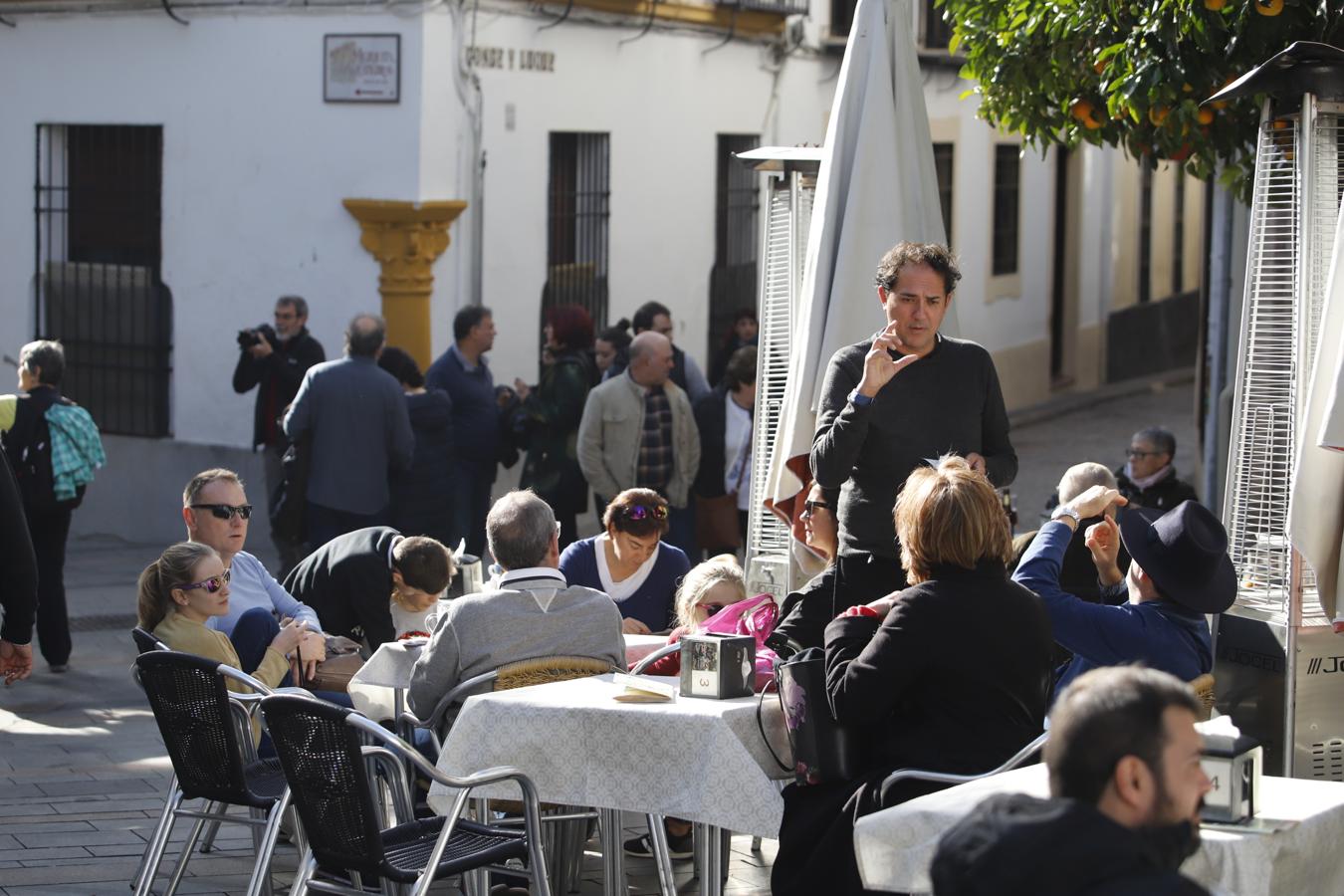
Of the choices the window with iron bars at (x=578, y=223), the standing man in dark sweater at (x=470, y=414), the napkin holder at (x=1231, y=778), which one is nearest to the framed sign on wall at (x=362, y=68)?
the window with iron bars at (x=578, y=223)

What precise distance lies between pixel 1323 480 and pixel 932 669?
1.63 metres

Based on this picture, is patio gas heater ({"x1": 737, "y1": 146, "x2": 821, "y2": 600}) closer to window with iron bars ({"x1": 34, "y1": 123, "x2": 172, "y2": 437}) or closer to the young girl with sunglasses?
the young girl with sunglasses

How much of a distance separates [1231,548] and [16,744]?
16.7 ft

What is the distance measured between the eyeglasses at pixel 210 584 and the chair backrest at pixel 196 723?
0.42m

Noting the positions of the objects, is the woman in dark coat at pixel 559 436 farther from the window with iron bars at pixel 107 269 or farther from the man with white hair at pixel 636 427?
the window with iron bars at pixel 107 269

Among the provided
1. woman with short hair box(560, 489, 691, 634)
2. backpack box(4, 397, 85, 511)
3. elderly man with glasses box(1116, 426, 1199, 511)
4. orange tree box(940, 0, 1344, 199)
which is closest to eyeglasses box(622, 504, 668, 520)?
woman with short hair box(560, 489, 691, 634)

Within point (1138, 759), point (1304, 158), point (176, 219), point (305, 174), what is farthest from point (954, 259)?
point (176, 219)

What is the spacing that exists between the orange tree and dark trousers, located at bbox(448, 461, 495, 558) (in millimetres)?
4033

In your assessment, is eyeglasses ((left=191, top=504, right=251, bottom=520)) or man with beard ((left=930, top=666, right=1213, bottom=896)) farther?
eyeglasses ((left=191, top=504, right=251, bottom=520))

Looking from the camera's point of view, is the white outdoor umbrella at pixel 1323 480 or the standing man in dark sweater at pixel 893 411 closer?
the white outdoor umbrella at pixel 1323 480

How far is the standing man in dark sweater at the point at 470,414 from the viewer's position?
1156 cm

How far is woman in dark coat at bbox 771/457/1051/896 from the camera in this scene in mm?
4863

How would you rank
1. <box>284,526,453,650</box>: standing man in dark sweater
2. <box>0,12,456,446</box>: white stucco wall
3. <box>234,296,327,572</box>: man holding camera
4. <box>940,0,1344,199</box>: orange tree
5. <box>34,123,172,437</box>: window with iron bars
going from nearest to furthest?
<box>284,526,453,650</box>: standing man in dark sweater
<box>940,0,1344,199</box>: orange tree
<box>234,296,327,572</box>: man holding camera
<box>0,12,456,446</box>: white stucco wall
<box>34,123,172,437</box>: window with iron bars

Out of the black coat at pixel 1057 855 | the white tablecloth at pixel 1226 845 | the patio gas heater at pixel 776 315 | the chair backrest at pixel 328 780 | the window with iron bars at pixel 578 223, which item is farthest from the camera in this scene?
the window with iron bars at pixel 578 223
